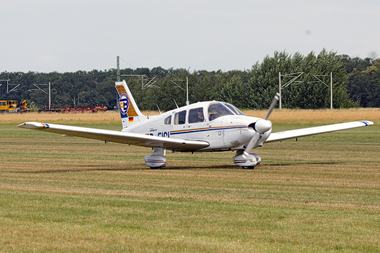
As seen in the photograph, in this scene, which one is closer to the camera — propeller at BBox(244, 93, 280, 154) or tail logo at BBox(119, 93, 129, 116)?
propeller at BBox(244, 93, 280, 154)

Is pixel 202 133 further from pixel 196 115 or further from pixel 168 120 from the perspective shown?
pixel 168 120

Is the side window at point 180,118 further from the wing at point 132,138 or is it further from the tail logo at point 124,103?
the tail logo at point 124,103

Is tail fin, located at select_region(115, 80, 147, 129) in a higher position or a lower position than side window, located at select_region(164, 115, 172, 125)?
higher

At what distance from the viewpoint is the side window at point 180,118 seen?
60.7 feet

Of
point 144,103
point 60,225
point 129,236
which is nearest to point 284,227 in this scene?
point 129,236

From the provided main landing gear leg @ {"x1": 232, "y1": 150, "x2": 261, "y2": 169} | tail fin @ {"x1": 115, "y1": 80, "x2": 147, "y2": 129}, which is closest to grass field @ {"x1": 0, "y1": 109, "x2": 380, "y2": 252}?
main landing gear leg @ {"x1": 232, "y1": 150, "x2": 261, "y2": 169}

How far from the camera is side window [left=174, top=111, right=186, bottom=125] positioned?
60.7 feet

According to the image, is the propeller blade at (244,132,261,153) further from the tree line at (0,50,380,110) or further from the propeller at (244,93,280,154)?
the tree line at (0,50,380,110)

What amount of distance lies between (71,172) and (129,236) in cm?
946

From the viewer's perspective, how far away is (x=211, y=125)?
17.9m

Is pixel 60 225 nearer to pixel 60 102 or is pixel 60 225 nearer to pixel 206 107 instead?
pixel 206 107

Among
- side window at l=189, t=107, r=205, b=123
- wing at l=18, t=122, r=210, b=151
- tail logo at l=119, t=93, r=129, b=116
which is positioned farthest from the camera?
tail logo at l=119, t=93, r=129, b=116

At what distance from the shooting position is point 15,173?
16.6m

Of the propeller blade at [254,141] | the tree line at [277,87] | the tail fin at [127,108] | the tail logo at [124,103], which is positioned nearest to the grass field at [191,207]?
the propeller blade at [254,141]
